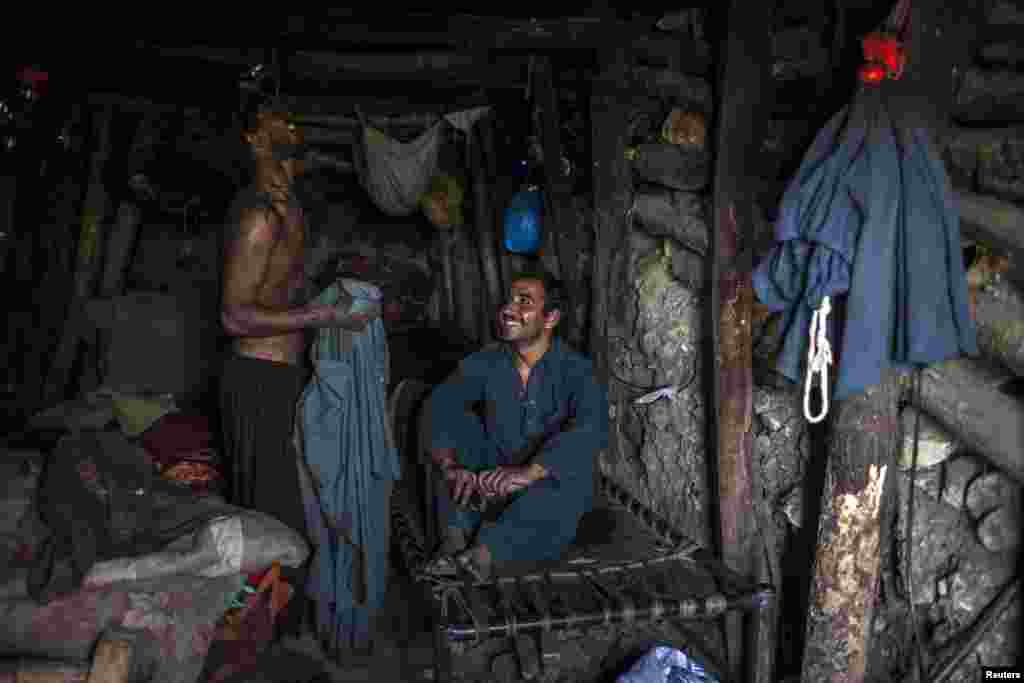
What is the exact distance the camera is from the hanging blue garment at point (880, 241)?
2617 millimetres

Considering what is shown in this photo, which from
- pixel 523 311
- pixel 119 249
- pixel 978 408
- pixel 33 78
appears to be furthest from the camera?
pixel 119 249

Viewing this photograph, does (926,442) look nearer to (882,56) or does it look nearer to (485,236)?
(882,56)

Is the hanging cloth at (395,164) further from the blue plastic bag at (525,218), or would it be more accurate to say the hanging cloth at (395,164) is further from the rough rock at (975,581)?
the rough rock at (975,581)

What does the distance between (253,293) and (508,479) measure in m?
1.57

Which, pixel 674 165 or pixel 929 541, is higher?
pixel 674 165

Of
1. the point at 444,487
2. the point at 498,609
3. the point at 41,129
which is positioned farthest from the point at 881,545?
the point at 41,129

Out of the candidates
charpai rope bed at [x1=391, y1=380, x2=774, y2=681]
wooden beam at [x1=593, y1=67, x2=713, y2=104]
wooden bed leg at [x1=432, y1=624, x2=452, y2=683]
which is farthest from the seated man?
wooden beam at [x1=593, y1=67, x2=713, y2=104]

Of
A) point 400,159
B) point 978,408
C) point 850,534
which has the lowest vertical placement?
point 850,534

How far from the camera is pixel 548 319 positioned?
3.99 m

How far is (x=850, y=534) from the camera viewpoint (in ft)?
10.2

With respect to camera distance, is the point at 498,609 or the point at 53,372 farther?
the point at 53,372

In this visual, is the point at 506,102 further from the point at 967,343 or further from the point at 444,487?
the point at 967,343

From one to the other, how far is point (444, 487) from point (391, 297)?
3275mm

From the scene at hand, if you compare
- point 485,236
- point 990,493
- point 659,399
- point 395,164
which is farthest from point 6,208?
point 990,493
